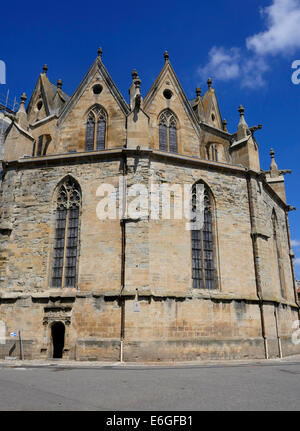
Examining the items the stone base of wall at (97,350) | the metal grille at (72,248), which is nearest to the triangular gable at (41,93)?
the metal grille at (72,248)

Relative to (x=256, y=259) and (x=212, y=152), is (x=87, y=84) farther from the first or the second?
(x=256, y=259)

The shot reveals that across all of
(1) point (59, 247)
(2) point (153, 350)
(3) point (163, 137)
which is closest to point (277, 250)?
(3) point (163, 137)

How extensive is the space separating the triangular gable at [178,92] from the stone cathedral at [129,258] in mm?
1696

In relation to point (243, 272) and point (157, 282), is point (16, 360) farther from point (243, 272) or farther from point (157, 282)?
point (243, 272)

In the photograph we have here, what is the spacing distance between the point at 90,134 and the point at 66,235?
253 inches

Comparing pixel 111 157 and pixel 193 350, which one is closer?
pixel 193 350

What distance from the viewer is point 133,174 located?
14844 mm

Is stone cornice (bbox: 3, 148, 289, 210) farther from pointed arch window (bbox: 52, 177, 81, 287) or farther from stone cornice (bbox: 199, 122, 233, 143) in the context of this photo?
stone cornice (bbox: 199, 122, 233, 143)

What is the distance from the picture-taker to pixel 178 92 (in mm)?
20344

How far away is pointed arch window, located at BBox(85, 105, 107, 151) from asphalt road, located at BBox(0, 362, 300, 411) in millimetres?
12545

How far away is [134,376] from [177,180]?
9.24m

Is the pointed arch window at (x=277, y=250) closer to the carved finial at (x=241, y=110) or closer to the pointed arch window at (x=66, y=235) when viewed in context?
the carved finial at (x=241, y=110)

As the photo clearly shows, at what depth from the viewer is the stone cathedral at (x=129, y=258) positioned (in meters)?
13.4
